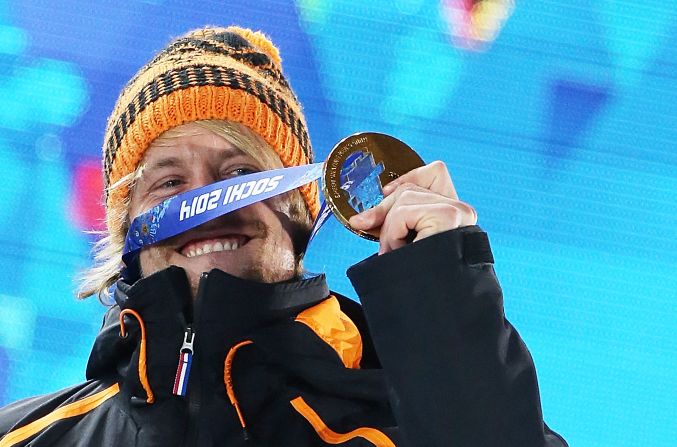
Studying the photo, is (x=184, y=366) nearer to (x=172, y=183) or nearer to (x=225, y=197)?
(x=225, y=197)

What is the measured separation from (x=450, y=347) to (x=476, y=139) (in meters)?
1.37

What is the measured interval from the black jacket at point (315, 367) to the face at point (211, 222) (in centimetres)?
8

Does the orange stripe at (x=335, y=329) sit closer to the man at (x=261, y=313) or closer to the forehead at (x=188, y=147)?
the man at (x=261, y=313)

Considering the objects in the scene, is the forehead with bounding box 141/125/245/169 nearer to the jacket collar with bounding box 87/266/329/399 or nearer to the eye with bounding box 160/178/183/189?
the eye with bounding box 160/178/183/189

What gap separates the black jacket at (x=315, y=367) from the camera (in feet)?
3.01

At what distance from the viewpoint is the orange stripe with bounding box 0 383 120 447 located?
4.21 feet

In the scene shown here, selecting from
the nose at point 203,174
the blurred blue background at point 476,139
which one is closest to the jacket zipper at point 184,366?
the nose at point 203,174

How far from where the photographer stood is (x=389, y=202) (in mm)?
979

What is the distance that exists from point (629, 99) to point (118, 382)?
4.96 feet

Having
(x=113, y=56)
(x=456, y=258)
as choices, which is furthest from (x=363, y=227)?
(x=113, y=56)

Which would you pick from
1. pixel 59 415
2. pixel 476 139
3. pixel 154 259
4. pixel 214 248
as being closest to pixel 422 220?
pixel 214 248

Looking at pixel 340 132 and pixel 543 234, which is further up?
pixel 340 132

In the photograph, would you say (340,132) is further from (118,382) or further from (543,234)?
(118,382)

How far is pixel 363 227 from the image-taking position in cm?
98
